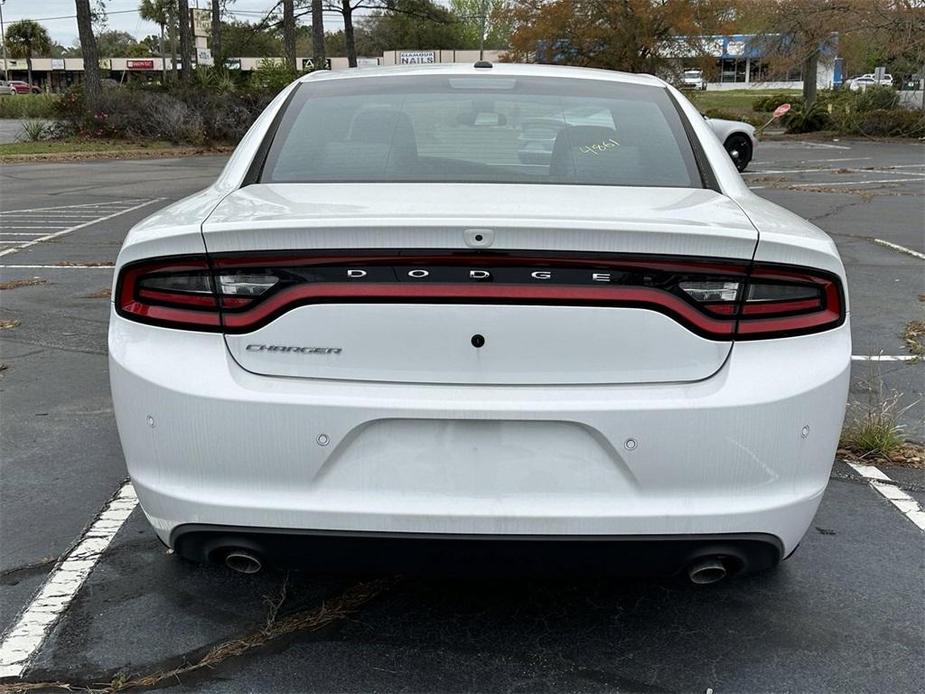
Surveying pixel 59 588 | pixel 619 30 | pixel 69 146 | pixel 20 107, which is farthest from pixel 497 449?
pixel 20 107

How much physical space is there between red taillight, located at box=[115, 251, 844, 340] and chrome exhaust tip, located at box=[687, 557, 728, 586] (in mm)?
578

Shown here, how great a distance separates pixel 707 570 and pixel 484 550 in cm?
60

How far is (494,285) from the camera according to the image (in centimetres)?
234

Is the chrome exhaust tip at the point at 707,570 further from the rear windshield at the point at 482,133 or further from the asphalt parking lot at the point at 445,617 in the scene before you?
the rear windshield at the point at 482,133

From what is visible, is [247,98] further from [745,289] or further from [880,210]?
[745,289]

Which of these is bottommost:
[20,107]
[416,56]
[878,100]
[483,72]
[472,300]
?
[472,300]

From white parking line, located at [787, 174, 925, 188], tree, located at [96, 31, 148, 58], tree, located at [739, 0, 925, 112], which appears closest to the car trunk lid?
white parking line, located at [787, 174, 925, 188]

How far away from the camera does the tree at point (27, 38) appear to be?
84500mm

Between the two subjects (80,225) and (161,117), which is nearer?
(80,225)

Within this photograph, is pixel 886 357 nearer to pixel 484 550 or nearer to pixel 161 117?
pixel 484 550

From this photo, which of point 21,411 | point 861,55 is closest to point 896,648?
point 21,411

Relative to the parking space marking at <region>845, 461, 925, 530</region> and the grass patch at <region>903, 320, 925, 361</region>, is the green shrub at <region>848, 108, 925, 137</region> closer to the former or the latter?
the grass patch at <region>903, 320, 925, 361</region>

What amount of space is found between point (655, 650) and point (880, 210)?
1180 cm

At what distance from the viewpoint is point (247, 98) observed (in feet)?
97.2
